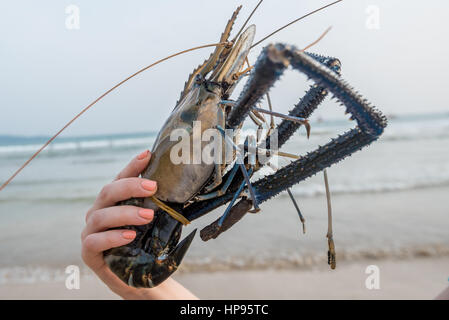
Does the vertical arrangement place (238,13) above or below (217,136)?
above

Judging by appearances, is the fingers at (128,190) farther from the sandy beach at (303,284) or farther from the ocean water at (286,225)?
the sandy beach at (303,284)

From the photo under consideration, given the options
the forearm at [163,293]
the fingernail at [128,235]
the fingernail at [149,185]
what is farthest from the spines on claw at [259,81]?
the forearm at [163,293]

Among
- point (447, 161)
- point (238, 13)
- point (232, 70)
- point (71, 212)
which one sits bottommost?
point (71, 212)

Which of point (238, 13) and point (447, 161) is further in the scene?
point (447, 161)

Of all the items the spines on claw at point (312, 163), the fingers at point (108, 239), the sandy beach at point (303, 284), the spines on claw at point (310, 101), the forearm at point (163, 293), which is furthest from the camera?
the sandy beach at point (303, 284)

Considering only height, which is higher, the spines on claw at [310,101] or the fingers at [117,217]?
the spines on claw at [310,101]

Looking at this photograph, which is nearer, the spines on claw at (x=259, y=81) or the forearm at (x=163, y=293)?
the spines on claw at (x=259, y=81)
